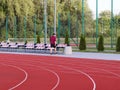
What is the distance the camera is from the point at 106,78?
1371 centimetres

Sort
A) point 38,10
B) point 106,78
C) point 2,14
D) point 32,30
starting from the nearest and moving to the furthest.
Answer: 1. point 106,78
2. point 2,14
3. point 32,30
4. point 38,10

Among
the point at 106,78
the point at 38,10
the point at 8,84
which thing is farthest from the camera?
the point at 38,10

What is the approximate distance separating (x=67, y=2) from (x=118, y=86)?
52624 mm

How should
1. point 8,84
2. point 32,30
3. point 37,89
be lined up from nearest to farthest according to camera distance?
point 37,89, point 8,84, point 32,30

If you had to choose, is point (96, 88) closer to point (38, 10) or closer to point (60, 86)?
point (60, 86)

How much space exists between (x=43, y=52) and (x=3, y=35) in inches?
749

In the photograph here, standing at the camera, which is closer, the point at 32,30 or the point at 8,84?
the point at 8,84

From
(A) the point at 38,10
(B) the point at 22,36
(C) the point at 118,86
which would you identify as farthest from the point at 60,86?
(A) the point at 38,10

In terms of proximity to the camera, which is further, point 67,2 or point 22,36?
point 67,2

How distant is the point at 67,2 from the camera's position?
63344 millimetres

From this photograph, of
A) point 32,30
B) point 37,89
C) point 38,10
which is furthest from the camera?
point 38,10

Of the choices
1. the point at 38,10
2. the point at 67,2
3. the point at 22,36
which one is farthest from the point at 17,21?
the point at 67,2

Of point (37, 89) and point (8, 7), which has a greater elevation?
point (8, 7)

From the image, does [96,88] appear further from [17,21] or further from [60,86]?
[17,21]
